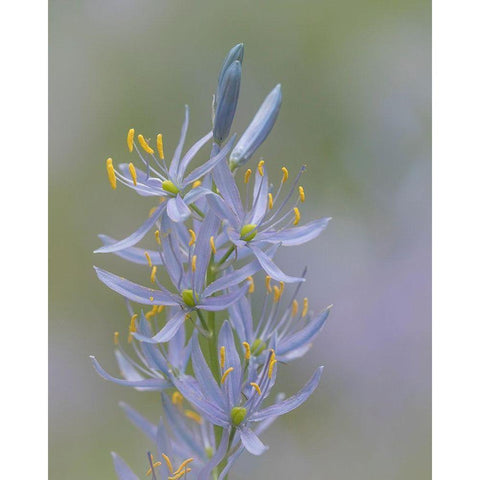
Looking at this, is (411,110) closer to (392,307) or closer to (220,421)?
(392,307)

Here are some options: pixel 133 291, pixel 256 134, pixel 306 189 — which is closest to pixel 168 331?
pixel 133 291

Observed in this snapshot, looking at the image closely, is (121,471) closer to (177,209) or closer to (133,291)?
(133,291)

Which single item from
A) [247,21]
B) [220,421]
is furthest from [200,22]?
[220,421]

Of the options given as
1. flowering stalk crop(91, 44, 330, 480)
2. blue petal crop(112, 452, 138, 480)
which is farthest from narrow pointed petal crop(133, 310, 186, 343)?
blue petal crop(112, 452, 138, 480)

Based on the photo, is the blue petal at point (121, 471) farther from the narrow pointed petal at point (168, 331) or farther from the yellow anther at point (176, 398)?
the narrow pointed petal at point (168, 331)
